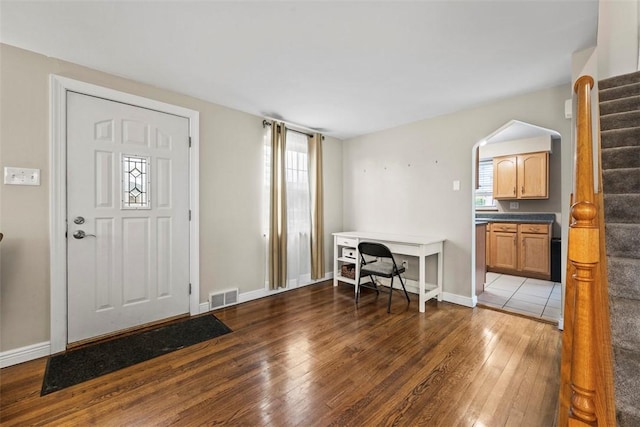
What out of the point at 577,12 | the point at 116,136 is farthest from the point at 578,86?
the point at 116,136

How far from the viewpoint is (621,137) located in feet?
6.79

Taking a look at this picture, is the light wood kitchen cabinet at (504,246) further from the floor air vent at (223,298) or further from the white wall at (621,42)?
the floor air vent at (223,298)

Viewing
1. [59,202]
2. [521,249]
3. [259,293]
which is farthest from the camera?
[521,249]

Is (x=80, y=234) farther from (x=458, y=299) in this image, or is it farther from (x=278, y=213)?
(x=458, y=299)

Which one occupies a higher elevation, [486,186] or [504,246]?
[486,186]

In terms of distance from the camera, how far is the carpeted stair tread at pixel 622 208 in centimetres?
159

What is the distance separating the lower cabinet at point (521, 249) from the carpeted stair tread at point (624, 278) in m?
3.54

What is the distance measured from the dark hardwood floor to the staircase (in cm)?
56

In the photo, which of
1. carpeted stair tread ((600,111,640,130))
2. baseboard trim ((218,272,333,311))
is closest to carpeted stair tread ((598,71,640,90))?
carpeted stair tread ((600,111,640,130))

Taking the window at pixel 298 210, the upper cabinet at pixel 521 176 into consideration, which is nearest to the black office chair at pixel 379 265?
the window at pixel 298 210

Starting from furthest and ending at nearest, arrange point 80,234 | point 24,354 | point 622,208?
1. point 80,234
2. point 24,354
3. point 622,208

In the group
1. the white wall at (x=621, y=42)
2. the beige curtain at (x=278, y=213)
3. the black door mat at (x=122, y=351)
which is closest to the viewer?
the black door mat at (x=122, y=351)

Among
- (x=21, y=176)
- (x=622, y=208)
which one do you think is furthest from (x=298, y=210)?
(x=622, y=208)

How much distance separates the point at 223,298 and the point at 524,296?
12.5ft
